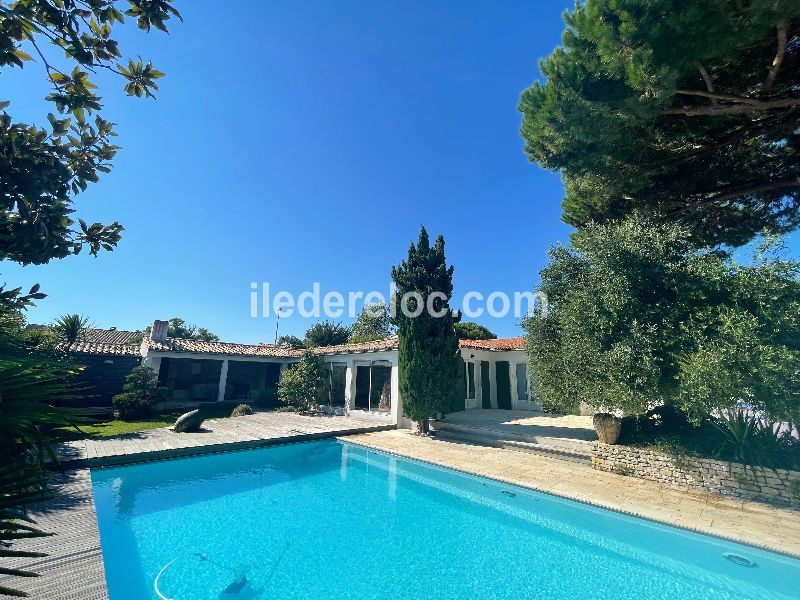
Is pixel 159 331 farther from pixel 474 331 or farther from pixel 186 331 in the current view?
pixel 186 331

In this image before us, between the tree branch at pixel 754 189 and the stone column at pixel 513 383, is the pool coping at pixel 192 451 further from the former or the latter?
the tree branch at pixel 754 189

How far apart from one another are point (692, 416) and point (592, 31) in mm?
10070

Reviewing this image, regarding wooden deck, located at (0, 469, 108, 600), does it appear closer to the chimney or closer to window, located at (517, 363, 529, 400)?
the chimney

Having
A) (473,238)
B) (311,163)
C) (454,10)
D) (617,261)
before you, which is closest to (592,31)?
(454,10)

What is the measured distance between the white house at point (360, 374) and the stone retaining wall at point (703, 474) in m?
10.0

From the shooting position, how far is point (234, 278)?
33125mm

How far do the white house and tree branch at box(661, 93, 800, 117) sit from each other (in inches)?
564

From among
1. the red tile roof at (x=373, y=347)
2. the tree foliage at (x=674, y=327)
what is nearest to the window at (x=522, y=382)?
the red tile roof at (x=373, y=347)

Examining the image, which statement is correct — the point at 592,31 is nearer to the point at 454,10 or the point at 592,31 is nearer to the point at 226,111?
the point at 454,10

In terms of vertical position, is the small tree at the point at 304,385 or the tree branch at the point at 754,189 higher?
the tree branch at the point at 754,189

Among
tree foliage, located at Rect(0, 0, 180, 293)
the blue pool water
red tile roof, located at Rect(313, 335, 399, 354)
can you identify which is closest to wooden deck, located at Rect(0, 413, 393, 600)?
the blue pool water

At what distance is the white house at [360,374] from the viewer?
1977 cm

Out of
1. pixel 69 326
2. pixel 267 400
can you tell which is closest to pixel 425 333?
pixel 267 400

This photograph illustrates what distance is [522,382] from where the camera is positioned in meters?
22.1
